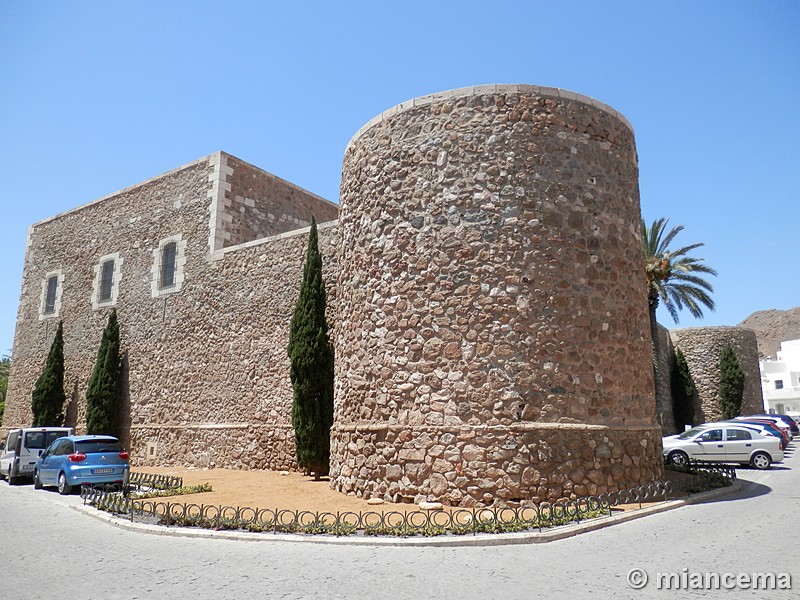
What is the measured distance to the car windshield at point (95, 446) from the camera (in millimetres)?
13537

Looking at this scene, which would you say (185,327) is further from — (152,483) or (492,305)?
(492,305)

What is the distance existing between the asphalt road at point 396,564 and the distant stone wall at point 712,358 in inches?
967

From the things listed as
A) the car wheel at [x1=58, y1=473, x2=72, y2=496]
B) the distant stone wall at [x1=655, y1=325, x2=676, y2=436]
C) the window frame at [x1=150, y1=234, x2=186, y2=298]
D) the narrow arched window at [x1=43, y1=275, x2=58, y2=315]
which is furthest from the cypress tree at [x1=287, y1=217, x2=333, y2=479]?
the distant stone wall at [x1=655, y1=325, x2=676, y2=436]

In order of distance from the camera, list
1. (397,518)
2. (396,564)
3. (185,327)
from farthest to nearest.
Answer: (185,327) → (397,518) → (396,564)

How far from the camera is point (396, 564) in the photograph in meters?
6.48

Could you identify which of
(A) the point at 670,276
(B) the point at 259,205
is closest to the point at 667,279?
(A) the point at 670,276

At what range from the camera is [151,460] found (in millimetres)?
19281

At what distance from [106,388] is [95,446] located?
767 centimetres

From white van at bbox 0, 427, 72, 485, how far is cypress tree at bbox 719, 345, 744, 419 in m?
28.4

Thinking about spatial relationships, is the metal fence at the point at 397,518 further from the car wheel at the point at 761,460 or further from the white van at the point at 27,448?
the car wheel at the point at 761,460

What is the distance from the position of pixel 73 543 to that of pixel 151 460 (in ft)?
39.7

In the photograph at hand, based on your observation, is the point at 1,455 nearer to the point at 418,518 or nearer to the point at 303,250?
the point at 303,250

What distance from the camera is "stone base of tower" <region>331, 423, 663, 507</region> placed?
948 cm

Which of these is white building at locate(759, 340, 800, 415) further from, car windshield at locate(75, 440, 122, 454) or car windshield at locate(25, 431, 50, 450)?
car windshield at locate(25, 431, 50, 450)
